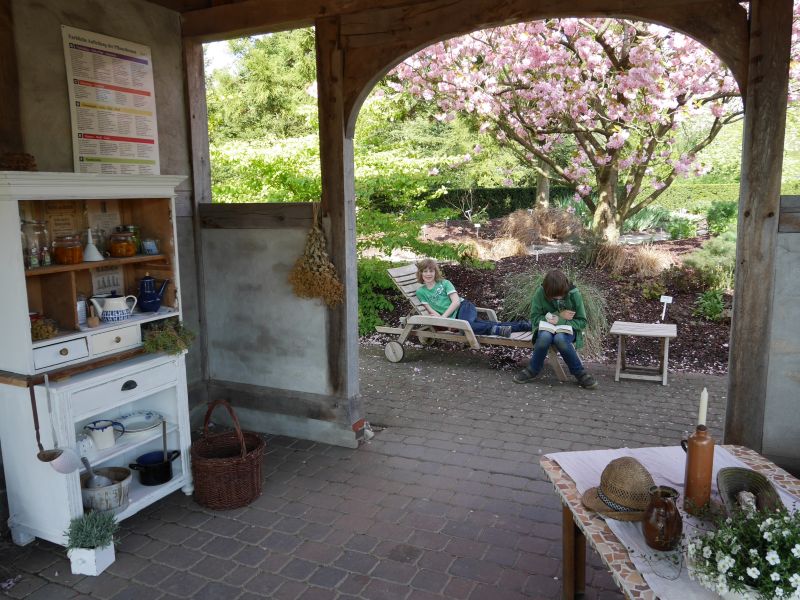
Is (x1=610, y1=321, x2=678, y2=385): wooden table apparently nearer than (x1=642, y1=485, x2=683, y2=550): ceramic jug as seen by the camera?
No

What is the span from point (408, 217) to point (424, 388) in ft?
9.48

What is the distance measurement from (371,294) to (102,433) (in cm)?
512

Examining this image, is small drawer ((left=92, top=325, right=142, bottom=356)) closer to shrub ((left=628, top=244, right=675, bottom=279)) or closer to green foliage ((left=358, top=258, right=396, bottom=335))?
green foliage ((left=358, top=258, right=396, bottom=335))

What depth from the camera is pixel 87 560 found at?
3.23 meters

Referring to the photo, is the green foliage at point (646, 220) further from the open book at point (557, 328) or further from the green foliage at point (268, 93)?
the green foliage at point (268, 93)

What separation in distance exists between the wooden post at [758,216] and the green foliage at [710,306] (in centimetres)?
442

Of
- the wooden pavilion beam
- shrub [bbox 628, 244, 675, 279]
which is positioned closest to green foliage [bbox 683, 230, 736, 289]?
shrub [bbox 628, 244, 675, 279]

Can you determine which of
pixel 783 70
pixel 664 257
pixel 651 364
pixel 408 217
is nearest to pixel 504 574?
pixel 783 70

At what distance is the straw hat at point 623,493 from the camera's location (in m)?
2.29

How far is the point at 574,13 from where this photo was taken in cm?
383

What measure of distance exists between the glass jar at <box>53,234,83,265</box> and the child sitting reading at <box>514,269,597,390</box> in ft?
13.4

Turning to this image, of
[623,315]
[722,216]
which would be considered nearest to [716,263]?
[623,315]

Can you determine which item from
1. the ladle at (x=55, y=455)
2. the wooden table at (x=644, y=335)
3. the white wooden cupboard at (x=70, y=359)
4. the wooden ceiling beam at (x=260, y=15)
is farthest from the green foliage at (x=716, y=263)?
the ladle at (x=55, y=455)

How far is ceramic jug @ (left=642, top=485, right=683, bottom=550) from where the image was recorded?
2.07 m
